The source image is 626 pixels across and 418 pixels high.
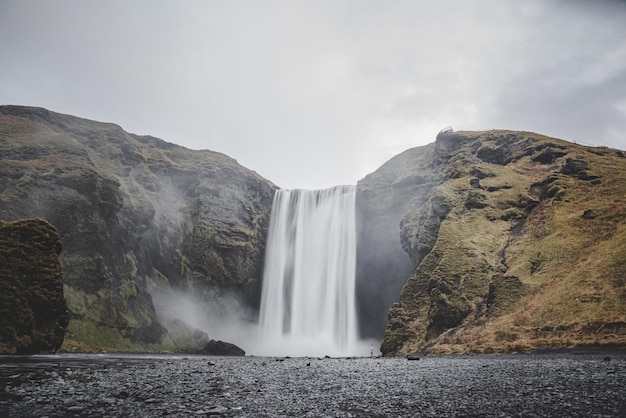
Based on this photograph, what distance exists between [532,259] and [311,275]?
126ft

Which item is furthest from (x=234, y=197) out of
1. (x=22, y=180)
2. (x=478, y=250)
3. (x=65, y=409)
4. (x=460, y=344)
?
(x=65, y=409)

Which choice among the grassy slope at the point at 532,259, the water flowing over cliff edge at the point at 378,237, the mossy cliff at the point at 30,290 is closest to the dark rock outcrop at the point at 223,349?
the water flowing over cliff edge at the point at 378,237

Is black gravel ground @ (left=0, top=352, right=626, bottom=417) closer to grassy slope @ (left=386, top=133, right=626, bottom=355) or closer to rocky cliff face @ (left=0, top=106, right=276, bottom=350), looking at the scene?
grassy slope @ (left=386, top=133, right=626, bottom=355)

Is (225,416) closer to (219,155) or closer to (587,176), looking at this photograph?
(587,176)

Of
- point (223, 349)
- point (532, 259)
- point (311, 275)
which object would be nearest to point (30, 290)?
point (223, 349)

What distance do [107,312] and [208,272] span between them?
2098cm

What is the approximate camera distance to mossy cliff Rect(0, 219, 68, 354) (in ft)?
84.3

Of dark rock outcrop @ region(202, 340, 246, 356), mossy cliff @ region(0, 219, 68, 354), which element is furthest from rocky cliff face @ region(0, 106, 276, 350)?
mossy cliff @ region(0, 219, 68, 354)

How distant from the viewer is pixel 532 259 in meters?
36.6

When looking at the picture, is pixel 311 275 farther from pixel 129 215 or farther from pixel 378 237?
pixel 129 215

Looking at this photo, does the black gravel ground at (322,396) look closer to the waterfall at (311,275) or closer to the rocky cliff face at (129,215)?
the rocky cliff face at (129,215)

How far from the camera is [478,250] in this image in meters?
41.5

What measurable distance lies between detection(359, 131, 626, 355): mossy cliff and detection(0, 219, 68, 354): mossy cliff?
30.9 meters

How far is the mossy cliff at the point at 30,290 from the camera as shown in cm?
2569
